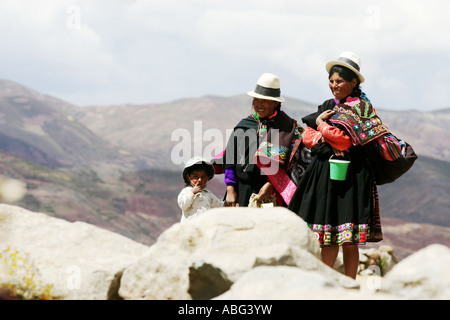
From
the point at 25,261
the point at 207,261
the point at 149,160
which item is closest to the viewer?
the point at 207,261

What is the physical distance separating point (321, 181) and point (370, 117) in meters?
0.71

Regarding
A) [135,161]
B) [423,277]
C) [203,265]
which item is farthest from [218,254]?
[135,161]

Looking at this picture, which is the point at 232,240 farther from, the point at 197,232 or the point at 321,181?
the point at 321,181

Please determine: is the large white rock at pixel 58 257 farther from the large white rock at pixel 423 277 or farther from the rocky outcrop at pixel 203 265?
the large white rock at pixel 423 277

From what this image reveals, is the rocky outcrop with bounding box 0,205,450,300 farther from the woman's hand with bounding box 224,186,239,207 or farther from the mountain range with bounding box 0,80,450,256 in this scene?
the mountain range with bounding box 0,80,450,256

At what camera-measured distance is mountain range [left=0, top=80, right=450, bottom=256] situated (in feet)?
169

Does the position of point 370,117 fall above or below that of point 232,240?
above

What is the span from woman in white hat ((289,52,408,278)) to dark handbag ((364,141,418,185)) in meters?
0.05

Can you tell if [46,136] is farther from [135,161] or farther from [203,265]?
[203,265]

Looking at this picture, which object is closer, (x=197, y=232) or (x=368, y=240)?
(x=197, y=232)

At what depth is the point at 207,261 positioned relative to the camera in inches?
165

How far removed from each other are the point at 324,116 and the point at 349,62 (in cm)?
51

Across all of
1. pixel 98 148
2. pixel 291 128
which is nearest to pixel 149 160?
pixel 98 148

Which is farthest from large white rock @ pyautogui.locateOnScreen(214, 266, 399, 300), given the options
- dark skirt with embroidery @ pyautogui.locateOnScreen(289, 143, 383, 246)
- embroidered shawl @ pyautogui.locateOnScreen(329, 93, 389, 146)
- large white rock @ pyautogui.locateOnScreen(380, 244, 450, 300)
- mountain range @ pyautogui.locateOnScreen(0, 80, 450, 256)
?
mountain range @ pyautogui.locateOnScreen(0, 80, 450, 256)
